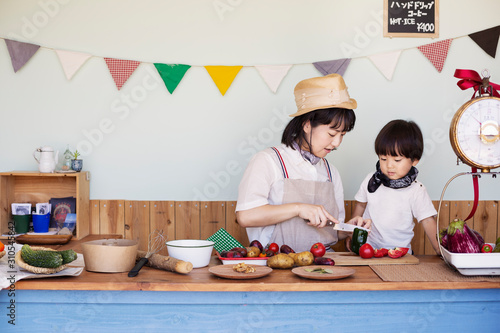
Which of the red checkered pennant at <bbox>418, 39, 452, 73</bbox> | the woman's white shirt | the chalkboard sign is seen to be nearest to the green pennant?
the woman's white shirt

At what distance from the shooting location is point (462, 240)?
1.91m

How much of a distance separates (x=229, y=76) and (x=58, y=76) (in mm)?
1231

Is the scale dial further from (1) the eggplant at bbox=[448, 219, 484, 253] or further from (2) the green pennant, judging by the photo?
(2) the green pennant

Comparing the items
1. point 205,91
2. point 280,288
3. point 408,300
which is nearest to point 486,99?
point 408,300

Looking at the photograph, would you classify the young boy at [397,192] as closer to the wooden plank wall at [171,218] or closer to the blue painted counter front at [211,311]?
the wooden plank wall at [171,218]

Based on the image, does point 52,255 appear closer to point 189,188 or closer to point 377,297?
Result: point 377,297

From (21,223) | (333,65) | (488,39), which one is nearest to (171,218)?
(21,223)

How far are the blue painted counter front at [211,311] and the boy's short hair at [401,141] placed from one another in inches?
40.9

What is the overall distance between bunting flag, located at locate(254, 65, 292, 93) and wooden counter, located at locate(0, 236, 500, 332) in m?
2.00

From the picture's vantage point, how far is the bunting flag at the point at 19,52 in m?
3.38

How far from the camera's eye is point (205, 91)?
3.51 m

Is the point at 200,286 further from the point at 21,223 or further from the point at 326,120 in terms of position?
the point at 21,223

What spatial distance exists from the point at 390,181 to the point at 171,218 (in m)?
1.61

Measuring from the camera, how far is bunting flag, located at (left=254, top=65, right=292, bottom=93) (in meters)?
3.48
